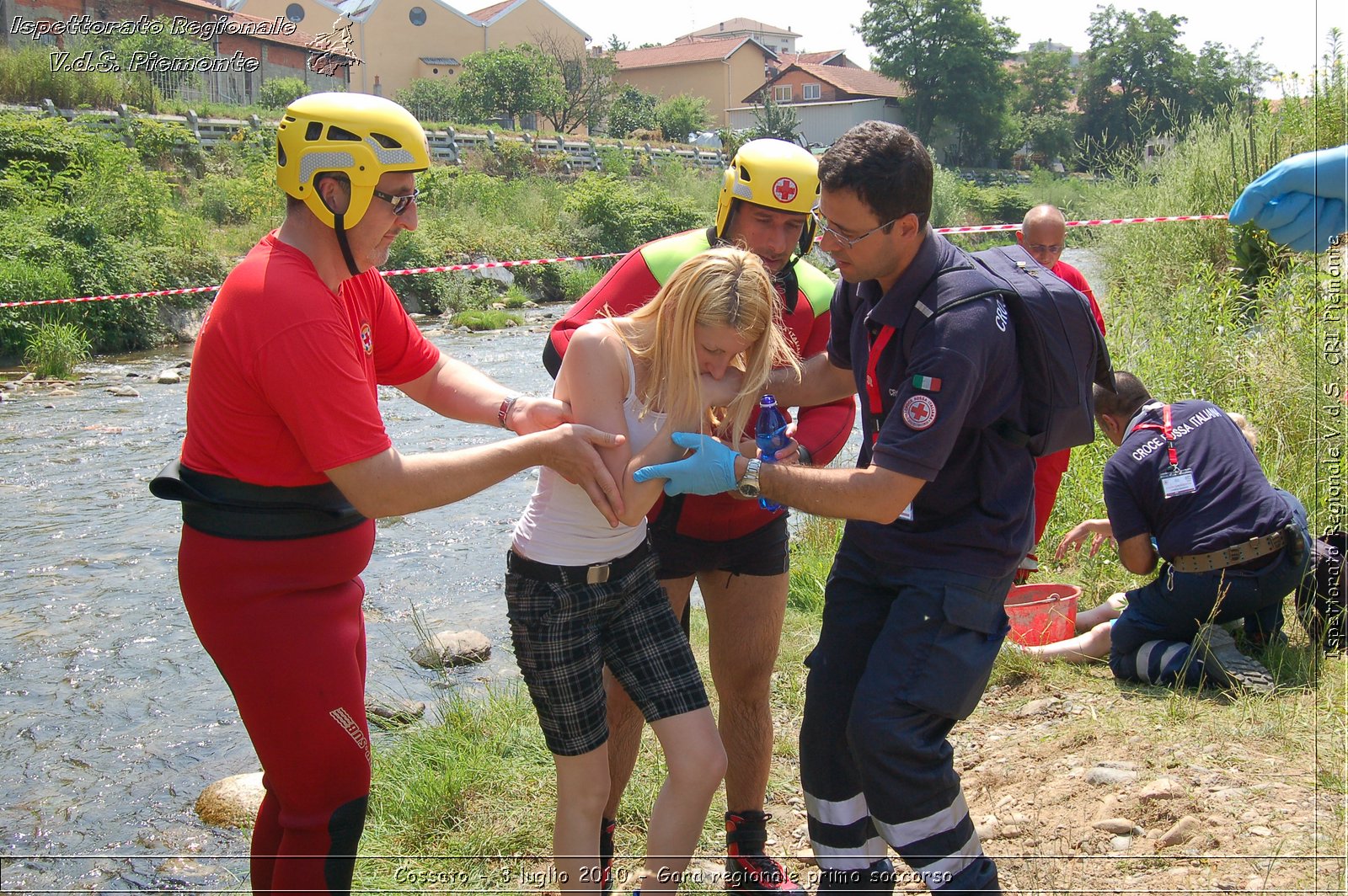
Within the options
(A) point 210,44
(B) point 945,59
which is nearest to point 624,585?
(A) point 210,44

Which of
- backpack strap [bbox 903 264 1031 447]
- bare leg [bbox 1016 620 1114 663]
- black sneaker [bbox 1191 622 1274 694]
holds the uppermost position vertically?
backpack strap [bbox 903 264 1031 447]

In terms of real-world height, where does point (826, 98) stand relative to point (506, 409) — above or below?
above

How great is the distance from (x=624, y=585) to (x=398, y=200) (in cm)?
126

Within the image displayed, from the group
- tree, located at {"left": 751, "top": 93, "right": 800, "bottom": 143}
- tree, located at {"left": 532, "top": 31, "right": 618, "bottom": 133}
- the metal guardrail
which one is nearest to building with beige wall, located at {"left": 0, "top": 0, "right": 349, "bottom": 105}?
the metal guardrail

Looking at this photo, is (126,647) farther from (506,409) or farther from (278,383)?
(278,383)

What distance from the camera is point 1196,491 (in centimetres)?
491

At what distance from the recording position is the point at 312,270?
111 inches

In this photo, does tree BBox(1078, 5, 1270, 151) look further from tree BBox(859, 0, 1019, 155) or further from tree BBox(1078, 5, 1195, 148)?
tree BBox(859, 0, 1019, 155)

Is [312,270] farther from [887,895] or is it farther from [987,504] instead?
[887,895]

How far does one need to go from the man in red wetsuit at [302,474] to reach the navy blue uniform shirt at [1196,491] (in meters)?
3.30

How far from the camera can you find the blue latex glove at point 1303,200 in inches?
121

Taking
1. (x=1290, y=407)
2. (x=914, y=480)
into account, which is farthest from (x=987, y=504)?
(x=1290, y=407)

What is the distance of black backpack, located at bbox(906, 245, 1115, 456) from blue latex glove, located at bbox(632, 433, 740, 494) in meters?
0.60

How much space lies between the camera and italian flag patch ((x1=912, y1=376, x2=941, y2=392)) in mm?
2799
